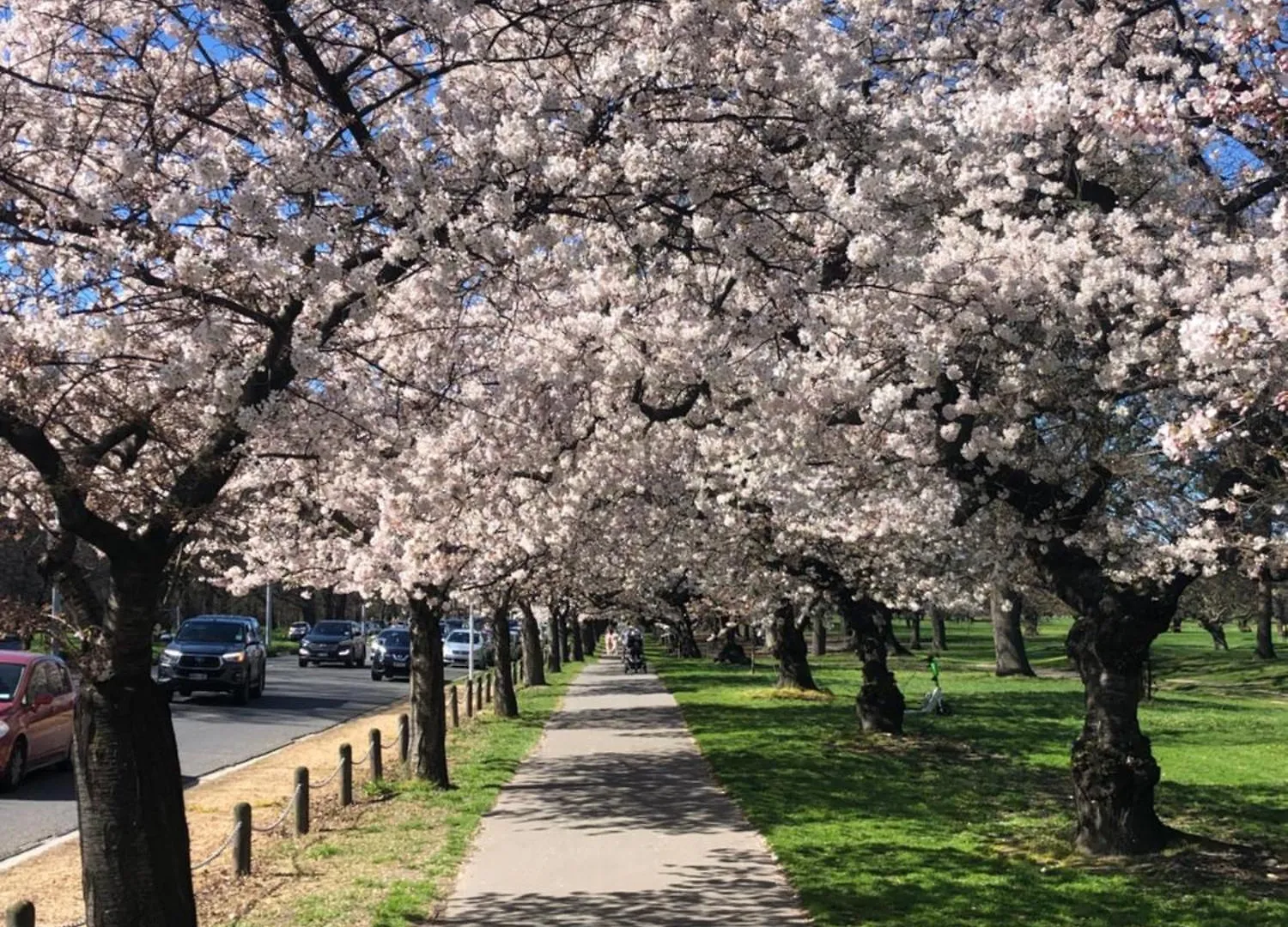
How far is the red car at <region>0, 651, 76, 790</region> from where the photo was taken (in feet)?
43.7

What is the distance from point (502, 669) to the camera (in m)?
22.1

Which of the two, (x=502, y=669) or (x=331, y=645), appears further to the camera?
(x=331, y=645)

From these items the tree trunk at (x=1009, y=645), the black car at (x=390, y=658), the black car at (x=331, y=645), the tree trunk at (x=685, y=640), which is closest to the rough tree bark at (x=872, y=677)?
the tree trunk at (x=1009, y=645)

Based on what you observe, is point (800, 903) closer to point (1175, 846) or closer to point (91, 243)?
point (1175, 846)

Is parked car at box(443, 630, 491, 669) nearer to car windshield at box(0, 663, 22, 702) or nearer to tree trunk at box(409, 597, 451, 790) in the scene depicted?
car windshield at box(0, 663, 22, 702)

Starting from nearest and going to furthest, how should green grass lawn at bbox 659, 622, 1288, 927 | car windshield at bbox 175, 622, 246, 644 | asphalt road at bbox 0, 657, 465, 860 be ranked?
green grass lawn at bbox 659, 622, 1288, 927 → asphalt road at bbox 0, 657, 465, 860 → car windshield at bbox 175, 622, 246, 644

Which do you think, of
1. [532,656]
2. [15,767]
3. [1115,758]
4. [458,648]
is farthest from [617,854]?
[458,648]

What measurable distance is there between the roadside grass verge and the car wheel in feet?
12.8

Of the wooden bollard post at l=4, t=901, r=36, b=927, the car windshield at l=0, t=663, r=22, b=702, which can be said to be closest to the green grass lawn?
the wooden bollard post at l=4, t=901, r=36, b=927

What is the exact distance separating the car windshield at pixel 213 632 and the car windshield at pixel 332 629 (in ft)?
56.5

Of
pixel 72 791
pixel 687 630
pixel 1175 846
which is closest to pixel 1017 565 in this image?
pixel 1175 846

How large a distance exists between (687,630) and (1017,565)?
35.2 metres

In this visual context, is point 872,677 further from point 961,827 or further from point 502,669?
point 961,827

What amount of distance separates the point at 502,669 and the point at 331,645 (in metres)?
24.0
